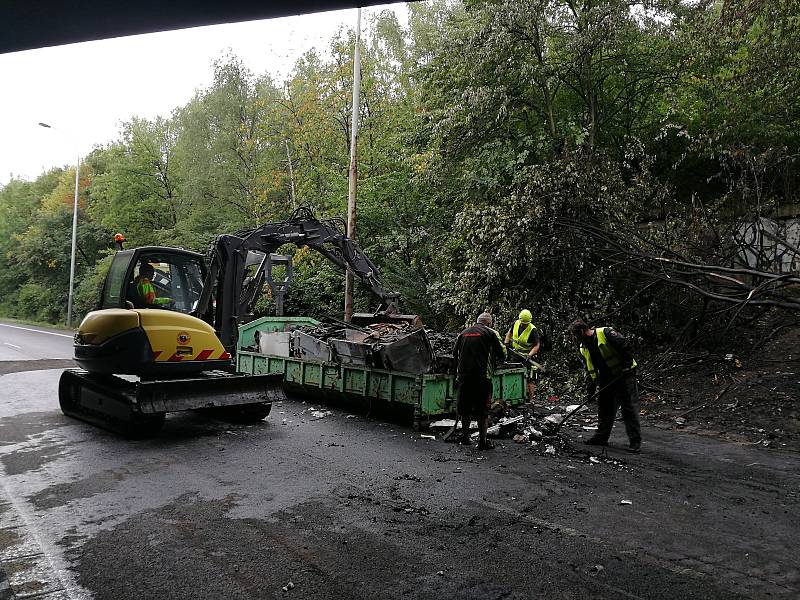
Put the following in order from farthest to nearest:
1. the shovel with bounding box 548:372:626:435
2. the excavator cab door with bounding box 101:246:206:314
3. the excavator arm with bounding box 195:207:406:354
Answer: the excavator arm with bounding box 195:207:406:354 < the excavator cab door with bounding box 101:246:206:314 < the shovel with bounding box 548:372:626:435

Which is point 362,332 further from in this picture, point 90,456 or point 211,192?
point 211,192

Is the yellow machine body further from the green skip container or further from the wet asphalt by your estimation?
the green skip container

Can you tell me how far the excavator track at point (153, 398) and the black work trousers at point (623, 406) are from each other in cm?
459

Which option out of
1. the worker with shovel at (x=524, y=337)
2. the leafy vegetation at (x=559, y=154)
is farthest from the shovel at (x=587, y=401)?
the worker with shovel at (x=524, y=337)

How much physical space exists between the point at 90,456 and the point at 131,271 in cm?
258

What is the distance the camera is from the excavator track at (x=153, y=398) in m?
7.38

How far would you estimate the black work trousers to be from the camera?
7.55 meters

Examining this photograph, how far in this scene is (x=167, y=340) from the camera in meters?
7.72

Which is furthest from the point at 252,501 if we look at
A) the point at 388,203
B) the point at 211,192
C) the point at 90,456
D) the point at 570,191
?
the point at 211,192

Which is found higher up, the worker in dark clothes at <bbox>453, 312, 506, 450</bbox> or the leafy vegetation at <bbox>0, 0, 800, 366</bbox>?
the leafy vegetation at <bbox>0, 0, 800, 366</bbox>

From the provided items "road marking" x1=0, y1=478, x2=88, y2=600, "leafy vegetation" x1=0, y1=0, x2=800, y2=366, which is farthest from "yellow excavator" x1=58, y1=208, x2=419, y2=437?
"leafy vegetation" x1=0, y1=0, x2=800, y2=366

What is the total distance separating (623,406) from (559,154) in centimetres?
846

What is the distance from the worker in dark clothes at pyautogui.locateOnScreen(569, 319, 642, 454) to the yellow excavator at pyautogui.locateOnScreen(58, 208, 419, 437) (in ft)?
14.7

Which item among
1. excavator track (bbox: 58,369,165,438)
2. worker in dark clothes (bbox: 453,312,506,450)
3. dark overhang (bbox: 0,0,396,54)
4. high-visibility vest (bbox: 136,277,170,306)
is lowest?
excavator track (bbox: 58,369,165,438)
